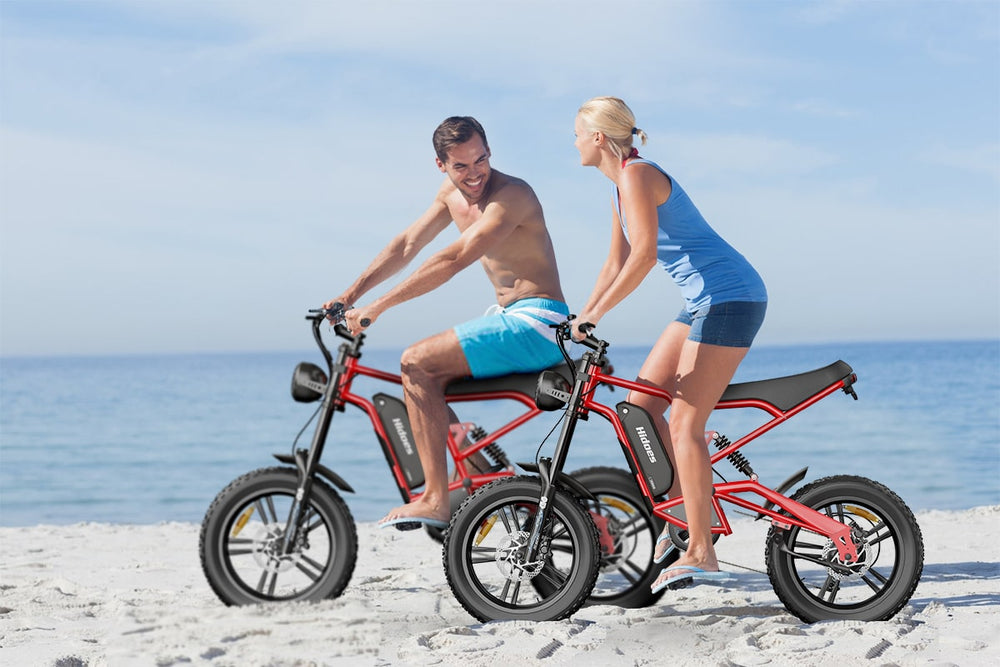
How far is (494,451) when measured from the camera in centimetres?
462

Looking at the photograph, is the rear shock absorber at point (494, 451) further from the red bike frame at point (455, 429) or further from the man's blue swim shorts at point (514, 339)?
the man's blue swim shorts at point (514, 339)

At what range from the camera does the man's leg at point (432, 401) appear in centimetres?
436

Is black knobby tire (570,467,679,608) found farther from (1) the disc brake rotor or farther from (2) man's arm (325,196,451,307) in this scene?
(2) man's arm (325,196,451,307)

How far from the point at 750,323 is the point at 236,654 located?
226cm

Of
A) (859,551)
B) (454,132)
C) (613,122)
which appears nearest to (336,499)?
(454,132)

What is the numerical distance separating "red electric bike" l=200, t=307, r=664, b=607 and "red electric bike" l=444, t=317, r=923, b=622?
122 millimetres

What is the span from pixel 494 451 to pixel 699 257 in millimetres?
1297

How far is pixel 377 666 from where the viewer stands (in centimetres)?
354

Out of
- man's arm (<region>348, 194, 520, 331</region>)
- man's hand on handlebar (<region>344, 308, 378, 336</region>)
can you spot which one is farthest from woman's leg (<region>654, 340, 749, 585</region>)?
man's hand on handlebar (<region>344, 308, 378, 336</region>)

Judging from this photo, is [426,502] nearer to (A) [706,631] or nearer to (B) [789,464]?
(A) [706,631]

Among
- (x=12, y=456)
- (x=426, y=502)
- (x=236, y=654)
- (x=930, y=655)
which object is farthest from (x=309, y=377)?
(x=12, y=456)

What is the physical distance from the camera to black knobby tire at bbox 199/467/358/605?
423cm

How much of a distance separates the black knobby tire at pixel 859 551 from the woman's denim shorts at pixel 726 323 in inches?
Result: 26.4

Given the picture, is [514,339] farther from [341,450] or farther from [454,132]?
[341,450]
